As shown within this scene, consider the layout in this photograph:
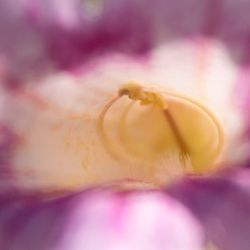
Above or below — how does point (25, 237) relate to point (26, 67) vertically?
below

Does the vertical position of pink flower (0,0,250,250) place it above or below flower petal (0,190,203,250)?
above

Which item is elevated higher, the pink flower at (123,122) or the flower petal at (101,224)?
the pink flower at (123,122)

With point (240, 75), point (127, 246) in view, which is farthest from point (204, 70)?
point (127, 246)

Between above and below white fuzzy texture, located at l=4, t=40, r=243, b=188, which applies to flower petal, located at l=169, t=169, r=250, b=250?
below

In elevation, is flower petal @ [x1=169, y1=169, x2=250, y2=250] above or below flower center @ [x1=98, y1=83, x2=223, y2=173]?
below

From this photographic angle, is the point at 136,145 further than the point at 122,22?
Yes

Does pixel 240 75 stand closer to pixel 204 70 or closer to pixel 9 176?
pixel 204 70

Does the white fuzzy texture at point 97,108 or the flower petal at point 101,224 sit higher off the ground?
the white fuzzy texture at point 97,108
